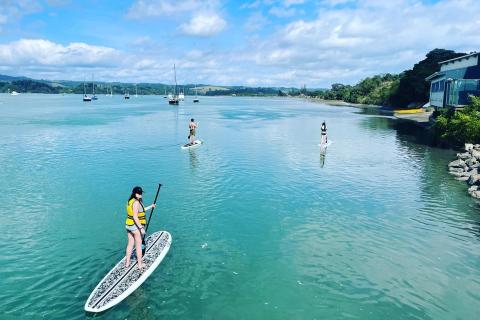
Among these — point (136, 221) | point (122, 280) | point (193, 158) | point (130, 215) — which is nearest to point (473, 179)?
point (193, 158)

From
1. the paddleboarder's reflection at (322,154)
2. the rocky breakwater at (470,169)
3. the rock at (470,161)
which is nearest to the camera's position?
the rocky breakwater at (470,169)

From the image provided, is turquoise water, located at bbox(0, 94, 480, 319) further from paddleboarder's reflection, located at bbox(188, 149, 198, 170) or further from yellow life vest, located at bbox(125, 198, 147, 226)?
yellow life vest, located at bbox(125, 198, 147, 226)

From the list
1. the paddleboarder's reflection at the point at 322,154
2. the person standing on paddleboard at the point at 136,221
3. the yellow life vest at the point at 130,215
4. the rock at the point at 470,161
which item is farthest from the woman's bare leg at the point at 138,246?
the rock at the point at 470,161

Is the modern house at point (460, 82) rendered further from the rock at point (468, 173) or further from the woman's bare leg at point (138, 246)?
the woman's bare leg at point (138, 246)

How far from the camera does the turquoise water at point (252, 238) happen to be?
603 inches

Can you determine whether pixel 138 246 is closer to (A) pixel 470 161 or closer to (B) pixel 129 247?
(B) pixel 129 247

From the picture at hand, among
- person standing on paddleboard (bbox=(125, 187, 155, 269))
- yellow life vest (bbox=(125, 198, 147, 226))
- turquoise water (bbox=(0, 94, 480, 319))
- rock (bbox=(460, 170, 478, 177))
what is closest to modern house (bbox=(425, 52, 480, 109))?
turquoise water (bbox=(0, 94, 480, 319))

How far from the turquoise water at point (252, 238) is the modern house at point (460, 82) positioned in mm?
22546

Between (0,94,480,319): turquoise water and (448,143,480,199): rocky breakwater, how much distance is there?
105cm

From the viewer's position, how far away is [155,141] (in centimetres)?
5925

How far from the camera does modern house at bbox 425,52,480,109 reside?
57.9m

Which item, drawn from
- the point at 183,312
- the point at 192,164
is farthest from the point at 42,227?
the point at 192,164

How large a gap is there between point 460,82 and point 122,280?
2443 inches

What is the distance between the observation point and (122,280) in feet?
51.0
